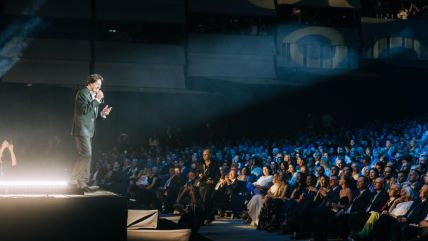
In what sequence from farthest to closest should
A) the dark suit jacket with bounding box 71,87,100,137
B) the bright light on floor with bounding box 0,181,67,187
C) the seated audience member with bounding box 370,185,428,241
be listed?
the seated audience member with bounding box 370,185,428,241 → the dark suit jacket with bounding box 71,87,100,137 → the bright light on floor with bounding box 0,181,67,187

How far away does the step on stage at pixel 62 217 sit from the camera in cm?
721

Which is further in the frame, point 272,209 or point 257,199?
point 257,199

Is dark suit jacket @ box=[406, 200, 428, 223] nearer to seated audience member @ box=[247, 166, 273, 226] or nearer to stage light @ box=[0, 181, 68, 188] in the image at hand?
seated audience member @ box=[247, 166, 273, 226]

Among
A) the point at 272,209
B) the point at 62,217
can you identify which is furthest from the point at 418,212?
the point at 62,217

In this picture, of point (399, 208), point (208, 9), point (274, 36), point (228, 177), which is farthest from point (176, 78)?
point (399, 208)

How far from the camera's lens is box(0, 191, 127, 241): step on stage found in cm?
721

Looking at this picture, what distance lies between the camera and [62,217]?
7.36 m

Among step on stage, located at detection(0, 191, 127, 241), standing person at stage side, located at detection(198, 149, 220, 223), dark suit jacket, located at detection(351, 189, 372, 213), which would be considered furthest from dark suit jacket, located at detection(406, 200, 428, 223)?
standing person at stage side, located at detection(198, 149, 220, 223)

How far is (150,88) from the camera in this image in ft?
89.7

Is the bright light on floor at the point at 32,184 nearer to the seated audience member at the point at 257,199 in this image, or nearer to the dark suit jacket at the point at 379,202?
the dark suit jacket at the point at 379,202

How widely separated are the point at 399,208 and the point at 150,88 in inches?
704

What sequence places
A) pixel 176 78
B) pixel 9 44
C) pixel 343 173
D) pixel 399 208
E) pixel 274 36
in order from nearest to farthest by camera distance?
pixel 399 208 < pixel 343 173 < pixel 9 44 < pixel 176 78 < pixel 274 36

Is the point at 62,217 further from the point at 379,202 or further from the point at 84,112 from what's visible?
the point at 379,202

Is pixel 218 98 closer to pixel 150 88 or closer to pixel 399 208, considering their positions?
pixel 150 88
